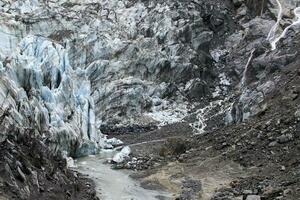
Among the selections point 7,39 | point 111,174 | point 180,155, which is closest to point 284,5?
point 7,39

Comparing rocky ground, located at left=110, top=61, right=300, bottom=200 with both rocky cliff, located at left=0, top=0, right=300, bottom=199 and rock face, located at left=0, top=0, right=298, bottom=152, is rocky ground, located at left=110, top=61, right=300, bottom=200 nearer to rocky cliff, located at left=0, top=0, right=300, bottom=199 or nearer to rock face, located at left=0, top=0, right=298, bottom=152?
rocky cliff, located at left=0, top=0, right=300, bottom=199

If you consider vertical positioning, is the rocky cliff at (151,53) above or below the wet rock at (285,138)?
above

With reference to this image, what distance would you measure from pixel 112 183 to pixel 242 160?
746cm

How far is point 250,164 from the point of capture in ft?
98.6

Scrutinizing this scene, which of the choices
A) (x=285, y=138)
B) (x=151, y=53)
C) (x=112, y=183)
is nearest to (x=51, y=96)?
(x=112, y=183)

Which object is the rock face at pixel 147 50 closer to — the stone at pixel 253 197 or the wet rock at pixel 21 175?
the stone at pixel 253 197

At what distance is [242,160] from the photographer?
30938 millimetres

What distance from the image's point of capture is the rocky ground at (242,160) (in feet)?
83.5

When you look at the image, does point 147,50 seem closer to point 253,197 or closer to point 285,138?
point 285,138

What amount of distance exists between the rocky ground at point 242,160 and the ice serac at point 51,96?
199 inches

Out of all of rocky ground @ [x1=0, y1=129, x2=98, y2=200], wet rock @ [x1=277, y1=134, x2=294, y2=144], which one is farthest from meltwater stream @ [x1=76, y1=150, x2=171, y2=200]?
wet rock @ [x1=277, y1=134, x2=294, y2=144]

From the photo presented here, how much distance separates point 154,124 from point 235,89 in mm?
11061

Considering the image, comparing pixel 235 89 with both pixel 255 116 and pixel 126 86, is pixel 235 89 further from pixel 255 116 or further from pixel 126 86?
pixel 255 116

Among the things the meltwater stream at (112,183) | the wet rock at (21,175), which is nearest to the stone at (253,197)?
the meltwater stream at (112,183)
